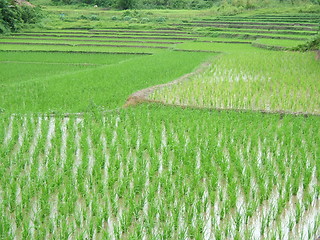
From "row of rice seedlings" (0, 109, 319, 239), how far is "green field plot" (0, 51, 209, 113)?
1444mm

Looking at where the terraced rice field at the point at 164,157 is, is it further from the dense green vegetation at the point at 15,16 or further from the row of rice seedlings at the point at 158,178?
the dense green vegetation at the point at 15,16

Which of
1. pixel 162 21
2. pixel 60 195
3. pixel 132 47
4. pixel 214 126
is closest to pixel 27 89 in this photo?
pixel 214 126

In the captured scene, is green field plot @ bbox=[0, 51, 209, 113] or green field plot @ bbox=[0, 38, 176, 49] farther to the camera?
green field plot @ bbox=[0, 38, 176, 49]

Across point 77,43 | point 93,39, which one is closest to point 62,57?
point 77,43

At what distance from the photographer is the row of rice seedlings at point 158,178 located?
10.3 ft

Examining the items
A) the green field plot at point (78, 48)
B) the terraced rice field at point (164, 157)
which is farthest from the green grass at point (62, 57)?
the terraced rice field at point (164, 157)

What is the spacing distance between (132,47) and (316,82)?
11.1m

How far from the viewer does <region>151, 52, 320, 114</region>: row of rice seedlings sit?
7.05 m

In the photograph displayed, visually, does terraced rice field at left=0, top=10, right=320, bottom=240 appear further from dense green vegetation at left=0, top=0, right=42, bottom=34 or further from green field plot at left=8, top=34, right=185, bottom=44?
dense green vegetation at left=0, top=0, right=42, bottom=34

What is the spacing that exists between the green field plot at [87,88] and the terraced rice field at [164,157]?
4 centimetres

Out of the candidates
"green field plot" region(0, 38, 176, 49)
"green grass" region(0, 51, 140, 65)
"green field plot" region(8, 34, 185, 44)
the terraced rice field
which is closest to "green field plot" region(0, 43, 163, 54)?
"green field plot" region(0, 38, 176, 49)

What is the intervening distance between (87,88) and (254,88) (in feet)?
11.6

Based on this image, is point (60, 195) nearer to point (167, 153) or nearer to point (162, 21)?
point (167, 153)

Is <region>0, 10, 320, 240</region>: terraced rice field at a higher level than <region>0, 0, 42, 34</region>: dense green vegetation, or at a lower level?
lower
